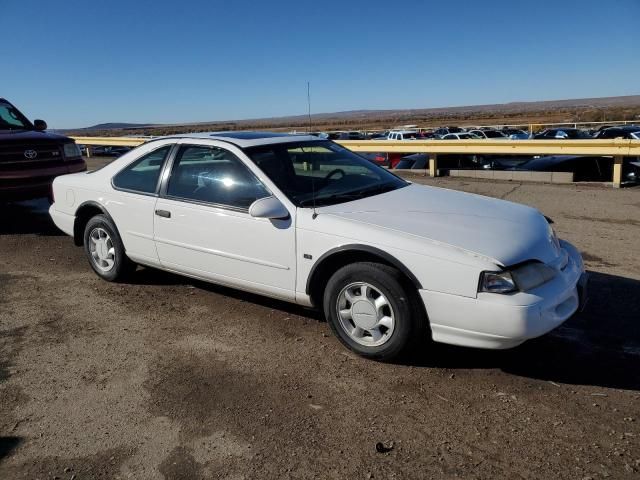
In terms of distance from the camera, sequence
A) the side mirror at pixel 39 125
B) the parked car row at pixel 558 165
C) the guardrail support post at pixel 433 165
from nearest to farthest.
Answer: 1. the side mirror at pixel 39 125
2. the parked car row at pixel 558 165
3. the guardrail support post at pixel 433 165

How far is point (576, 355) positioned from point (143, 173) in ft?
12.4

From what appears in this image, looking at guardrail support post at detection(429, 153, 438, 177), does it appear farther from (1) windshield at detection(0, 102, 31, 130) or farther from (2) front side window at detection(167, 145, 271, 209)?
(2) front side window at detection(167, 145, 271, 209)

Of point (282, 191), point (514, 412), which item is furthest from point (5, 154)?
point (514, 412)

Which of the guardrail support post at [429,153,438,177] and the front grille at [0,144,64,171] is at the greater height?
the front grille at [0,144,64,171]

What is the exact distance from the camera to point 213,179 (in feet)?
14.2

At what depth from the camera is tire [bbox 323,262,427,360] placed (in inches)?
130

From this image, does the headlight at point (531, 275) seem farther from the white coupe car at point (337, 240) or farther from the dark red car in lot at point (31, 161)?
the dark red car in lot at point (31, 161)

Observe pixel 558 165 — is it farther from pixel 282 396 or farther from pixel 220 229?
pixel 282 396

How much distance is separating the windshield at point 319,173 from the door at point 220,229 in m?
0.19

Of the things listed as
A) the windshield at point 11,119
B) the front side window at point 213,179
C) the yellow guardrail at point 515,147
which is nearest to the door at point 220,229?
the front side window at point 213,179

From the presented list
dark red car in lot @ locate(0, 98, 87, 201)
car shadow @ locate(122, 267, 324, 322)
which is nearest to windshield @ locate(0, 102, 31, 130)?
dark red car in lot @ locate(0, 98, 87, 201)

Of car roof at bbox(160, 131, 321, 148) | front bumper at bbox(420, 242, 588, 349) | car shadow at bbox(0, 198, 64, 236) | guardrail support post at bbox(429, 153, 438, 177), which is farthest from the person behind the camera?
guardrail support post at bbox(429, 153, 438, 177)

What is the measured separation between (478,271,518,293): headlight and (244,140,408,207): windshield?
4.33 feet

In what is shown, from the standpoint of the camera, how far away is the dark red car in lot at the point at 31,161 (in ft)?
24.2
